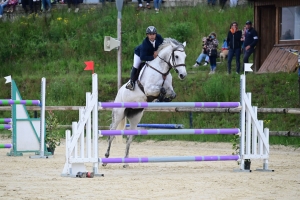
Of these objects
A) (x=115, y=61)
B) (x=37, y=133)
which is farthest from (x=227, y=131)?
(x=115, y=61)

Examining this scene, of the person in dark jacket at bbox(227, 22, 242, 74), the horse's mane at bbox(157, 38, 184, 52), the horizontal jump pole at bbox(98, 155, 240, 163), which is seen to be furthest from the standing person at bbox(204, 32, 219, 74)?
the horizontal jump pole at bbox(98, 155, 240, 163)

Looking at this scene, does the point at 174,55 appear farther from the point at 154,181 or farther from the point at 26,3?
the point at 26,3

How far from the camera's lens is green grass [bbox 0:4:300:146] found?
20812mm

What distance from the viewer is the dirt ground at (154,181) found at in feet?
29.8

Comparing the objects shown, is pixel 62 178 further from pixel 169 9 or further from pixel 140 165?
pixel 169 9

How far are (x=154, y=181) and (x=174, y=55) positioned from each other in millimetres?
3170

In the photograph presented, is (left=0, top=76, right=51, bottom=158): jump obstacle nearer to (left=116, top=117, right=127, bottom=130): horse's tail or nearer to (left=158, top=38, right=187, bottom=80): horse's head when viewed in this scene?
(left=116, top=117, right=127, bottom=130): horse's tail

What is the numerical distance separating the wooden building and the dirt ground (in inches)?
332

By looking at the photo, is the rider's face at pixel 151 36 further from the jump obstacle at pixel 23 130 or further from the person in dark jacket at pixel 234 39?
the person in dark jacket at pixel 234 39

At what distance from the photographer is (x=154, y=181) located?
10.4m

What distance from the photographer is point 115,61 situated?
27.8m

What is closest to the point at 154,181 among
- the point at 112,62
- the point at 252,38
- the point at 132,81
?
the point at 132,81

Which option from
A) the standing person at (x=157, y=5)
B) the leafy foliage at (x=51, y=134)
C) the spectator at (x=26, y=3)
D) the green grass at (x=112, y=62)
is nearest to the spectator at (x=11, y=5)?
the spectator at (x=26, y=3)

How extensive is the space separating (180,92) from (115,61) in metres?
5.60
